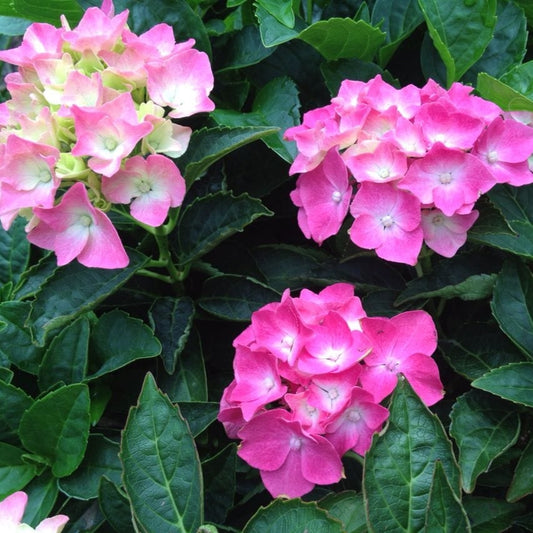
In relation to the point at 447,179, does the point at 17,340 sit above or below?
below

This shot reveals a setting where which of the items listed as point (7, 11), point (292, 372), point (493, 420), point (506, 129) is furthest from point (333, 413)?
point (7, 11)

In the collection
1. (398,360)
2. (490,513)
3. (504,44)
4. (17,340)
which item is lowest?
(490,513)

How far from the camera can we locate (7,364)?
1.04 meters

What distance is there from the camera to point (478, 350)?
1.03m

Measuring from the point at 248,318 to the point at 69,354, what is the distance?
244 millimetres

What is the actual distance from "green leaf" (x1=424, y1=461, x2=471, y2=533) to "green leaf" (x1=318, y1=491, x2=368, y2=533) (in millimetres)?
148

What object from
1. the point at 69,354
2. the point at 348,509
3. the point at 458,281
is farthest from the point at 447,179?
the point at 69,354

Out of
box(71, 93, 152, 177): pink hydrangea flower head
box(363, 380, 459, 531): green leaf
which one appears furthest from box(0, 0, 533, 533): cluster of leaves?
box(71, 93, 152, 177): pink hydrangea flower head

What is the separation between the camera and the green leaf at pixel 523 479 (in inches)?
35.1

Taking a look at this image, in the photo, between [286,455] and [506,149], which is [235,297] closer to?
[286,455]

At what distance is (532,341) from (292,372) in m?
0.33

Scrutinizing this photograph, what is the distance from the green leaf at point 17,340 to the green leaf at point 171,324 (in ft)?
0.56

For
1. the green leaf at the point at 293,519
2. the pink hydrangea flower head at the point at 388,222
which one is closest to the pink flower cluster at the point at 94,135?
the pink hydrangea flower head at the point at 388,222

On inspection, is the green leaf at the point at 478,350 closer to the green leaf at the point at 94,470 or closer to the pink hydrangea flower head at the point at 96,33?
the green leaf at the point at 94,470
